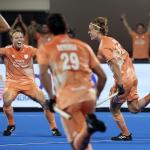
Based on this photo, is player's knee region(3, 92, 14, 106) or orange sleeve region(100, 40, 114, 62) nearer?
orange sleeve region(100, 40, 114, 62)

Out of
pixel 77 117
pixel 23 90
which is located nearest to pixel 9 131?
pixel 23 90

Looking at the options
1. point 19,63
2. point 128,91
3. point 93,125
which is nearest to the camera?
point 93,125

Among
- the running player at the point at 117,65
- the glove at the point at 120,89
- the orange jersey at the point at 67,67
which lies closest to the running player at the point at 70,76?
the orange jersey at the point at 67,67

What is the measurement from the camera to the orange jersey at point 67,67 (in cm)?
795

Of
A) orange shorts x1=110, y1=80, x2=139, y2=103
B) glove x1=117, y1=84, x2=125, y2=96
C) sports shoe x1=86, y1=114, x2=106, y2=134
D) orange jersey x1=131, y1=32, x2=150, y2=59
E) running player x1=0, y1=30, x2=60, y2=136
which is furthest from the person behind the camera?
orange jersey x1=131, y1=32, x2=150, y2=59

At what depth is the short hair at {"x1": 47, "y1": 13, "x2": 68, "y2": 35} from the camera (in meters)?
7.98

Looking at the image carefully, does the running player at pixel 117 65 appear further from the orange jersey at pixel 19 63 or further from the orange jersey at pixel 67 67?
the orange jersey at pixel 67 67

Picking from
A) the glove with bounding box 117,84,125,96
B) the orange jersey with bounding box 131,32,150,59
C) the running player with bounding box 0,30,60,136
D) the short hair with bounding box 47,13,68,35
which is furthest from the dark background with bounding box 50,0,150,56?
the short hair with bounding box 47,13,68,35

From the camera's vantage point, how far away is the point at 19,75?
12.7m

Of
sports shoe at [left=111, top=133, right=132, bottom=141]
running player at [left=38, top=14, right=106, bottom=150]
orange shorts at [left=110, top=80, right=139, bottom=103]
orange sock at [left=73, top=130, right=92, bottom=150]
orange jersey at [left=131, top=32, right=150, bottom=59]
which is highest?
running player at [left=38, top=14, right=106, bottom=150]

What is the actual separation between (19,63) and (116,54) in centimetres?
215

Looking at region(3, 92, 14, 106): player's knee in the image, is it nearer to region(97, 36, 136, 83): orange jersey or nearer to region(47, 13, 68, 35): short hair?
region(97, 36, 136, 83): orange jersey

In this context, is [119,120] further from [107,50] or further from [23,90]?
[23,90]

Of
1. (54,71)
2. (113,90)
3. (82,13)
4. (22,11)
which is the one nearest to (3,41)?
(22,11)
